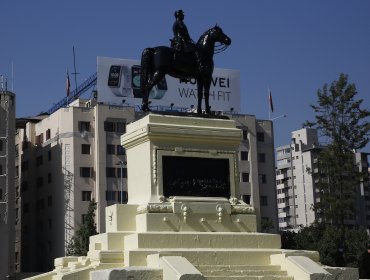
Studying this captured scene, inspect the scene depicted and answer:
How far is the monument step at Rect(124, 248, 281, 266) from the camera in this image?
723 inches

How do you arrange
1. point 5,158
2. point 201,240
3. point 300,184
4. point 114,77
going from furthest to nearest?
point 300,184 → point 114,77 → point 5,158 → point 201,240

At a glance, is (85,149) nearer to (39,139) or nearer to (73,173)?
(73,173)

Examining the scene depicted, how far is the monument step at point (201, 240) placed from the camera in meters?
19.3

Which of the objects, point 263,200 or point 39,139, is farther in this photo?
point 263,200

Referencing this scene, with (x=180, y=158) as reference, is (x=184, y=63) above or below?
above

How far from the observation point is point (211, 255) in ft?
62.4

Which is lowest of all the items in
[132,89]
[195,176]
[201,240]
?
[201,240]

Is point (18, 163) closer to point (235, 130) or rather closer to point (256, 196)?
point (256, 196)

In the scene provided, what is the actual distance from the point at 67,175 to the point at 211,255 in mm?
53353

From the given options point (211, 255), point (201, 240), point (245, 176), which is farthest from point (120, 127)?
point (211, 255)

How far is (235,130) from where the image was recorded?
2209 centimetres

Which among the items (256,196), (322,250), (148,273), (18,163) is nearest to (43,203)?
(18,163)

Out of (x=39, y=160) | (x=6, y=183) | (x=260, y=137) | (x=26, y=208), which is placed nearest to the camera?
(x=6, y=183)

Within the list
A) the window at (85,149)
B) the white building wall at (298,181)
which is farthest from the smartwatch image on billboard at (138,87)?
the white building wall at (298,181)
